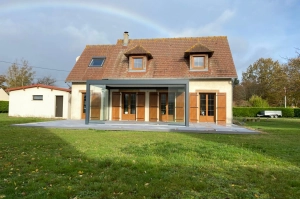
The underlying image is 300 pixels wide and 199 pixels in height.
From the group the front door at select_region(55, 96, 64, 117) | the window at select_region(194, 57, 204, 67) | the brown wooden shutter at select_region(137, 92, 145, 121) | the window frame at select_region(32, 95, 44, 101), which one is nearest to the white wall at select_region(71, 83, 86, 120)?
the front door at select_region(55, 96, 64, 117)

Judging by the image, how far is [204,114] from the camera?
17016 mm

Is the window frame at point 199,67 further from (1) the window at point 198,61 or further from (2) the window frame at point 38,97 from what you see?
(2) the window frame at point 38,97

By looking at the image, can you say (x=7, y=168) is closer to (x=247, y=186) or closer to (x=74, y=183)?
(x=74, y=183)

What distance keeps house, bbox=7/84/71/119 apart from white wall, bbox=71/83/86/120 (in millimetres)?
1293

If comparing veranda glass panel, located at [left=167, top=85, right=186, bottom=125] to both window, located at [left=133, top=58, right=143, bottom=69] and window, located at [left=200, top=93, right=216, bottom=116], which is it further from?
window, located at [left=133, top=58, right=143, bottom=69]

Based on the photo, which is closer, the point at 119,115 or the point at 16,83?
the point at 119,115

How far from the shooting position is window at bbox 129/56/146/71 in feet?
59.4

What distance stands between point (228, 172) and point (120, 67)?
1488 centimetres

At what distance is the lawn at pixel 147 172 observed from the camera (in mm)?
3605

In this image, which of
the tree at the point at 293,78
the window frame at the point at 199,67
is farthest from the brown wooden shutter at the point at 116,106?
the tree at the point at 293,78

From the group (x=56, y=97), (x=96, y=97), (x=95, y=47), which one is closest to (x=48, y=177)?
(x=96, y=97)

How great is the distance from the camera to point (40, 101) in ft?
67.6

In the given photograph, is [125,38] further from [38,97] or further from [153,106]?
[38,97]

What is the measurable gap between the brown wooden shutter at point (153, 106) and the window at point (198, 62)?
3428mm
